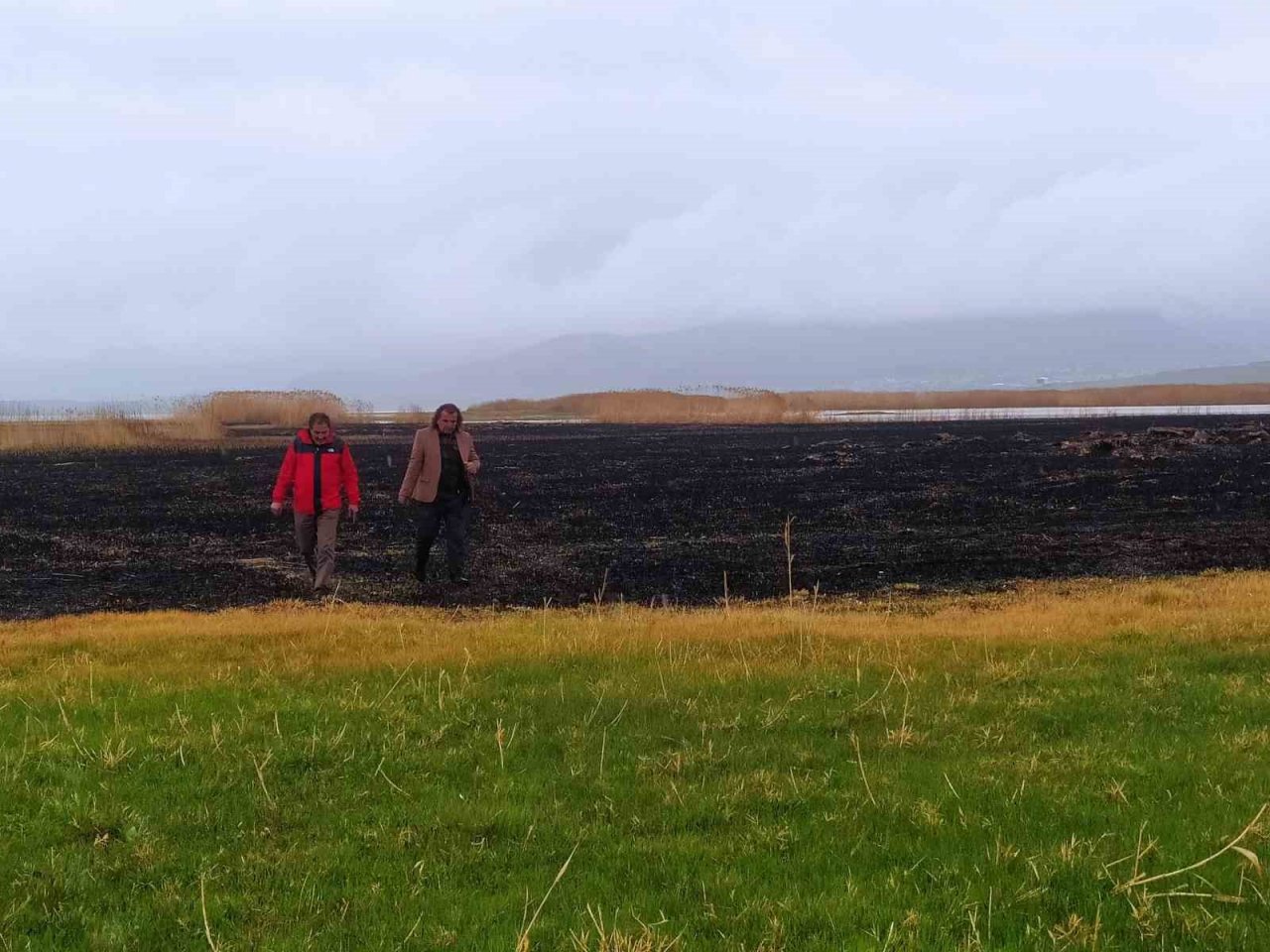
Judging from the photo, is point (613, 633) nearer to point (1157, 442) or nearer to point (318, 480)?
point (318, 480)

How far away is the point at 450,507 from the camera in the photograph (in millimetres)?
12930

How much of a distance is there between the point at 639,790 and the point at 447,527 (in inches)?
333

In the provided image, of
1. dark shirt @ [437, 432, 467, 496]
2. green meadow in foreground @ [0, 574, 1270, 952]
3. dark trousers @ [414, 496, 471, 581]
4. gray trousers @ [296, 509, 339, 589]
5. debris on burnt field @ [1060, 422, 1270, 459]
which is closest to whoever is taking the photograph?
green meadow in foreground @ [0, 574, 1270, 952]

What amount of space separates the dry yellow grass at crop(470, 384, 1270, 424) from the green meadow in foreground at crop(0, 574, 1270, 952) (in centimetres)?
5329

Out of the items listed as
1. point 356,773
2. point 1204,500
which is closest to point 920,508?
point 1204,500

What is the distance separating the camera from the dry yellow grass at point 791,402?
63.8 meters

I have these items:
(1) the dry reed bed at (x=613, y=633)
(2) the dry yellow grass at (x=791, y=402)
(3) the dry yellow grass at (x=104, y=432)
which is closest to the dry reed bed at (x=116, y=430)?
(3) the dry yellow grass at (x=104, y=432)

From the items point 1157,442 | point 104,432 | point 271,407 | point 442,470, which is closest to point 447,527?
point 442,470

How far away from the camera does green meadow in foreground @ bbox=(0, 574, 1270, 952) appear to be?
13.1ft

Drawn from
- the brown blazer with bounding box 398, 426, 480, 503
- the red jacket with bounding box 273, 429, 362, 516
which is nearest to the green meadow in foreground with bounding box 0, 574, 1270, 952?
the red jacket with bounding box 273, 429, 362, 516

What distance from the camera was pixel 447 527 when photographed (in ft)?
43.9

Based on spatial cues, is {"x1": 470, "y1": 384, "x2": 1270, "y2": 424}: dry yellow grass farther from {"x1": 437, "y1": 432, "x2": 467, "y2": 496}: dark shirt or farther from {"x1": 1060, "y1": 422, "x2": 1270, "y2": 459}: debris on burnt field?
{"x1": 437, "y1": 432, "x2": 467, "y2": 496}: dark shirt

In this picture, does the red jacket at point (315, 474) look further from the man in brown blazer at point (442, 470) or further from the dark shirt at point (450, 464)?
the dark shirt at point (450, 464)

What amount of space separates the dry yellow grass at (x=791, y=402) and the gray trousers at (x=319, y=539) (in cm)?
4963
